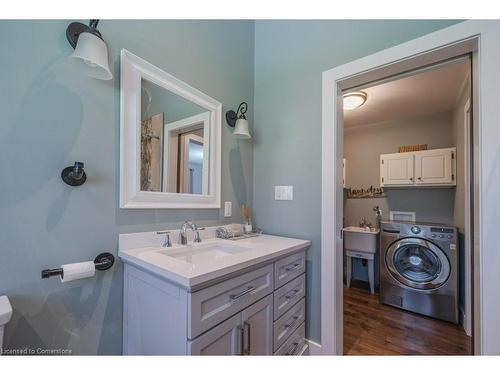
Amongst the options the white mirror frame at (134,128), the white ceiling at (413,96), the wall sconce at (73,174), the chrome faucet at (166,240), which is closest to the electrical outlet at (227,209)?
the white mirror frame at (134,128)

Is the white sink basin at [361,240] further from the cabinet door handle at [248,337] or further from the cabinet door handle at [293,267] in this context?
the cabinet door handle at [248,337]

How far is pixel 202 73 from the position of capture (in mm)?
1509

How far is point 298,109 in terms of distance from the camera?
1.64 metres

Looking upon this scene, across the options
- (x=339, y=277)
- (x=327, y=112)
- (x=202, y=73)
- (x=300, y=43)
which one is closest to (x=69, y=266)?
(x=202, y=73)

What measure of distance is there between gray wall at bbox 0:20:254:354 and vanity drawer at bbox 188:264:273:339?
542 mm

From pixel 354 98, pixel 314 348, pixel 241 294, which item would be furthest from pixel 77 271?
pixel 354 98

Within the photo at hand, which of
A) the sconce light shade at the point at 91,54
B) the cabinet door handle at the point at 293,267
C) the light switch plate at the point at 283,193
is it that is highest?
the sconce light shade at the point at 91,54

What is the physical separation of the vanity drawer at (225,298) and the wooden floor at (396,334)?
117 cm

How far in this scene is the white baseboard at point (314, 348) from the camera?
4.79 feet

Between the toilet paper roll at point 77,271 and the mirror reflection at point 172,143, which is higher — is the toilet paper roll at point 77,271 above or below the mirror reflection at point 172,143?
below

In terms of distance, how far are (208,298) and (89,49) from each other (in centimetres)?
109

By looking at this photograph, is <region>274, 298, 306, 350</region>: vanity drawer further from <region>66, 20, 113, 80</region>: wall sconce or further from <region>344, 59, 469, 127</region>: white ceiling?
<region>344, 59, 469, 127</region>: white ceiling
